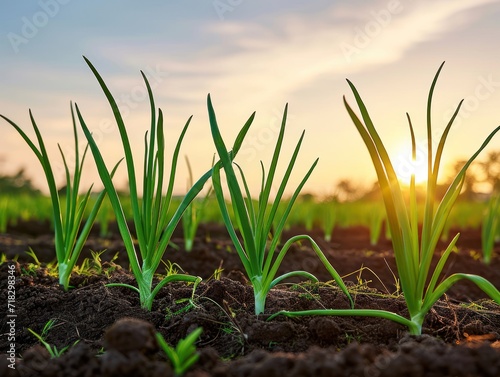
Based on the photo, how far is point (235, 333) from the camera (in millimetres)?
1831

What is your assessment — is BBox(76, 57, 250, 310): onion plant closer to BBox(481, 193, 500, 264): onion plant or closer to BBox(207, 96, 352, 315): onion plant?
→ BBox(207, 96, 352, 315): onion plant

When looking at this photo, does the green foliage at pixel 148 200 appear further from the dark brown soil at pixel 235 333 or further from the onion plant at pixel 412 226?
the onion plant at pixel 412 226

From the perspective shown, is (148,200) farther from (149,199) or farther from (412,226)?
(412,226)

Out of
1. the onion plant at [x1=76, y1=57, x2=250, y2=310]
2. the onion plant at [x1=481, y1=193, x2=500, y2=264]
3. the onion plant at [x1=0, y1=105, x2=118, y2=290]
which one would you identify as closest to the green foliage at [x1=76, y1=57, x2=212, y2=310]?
the onion plant at [x1=76, y1=57, x2=250, y2=310]

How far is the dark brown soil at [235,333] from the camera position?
4.42 feet

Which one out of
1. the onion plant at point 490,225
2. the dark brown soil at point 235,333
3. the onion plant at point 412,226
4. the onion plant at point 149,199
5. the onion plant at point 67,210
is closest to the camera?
the dark brown soil at point 235,333

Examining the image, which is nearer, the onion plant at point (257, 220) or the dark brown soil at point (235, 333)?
the dark brown soil at point (235, 333)

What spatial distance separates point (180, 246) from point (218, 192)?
8.82ft

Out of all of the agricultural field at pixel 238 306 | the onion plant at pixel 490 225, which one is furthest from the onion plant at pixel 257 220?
the onion plant at pixel 490 225

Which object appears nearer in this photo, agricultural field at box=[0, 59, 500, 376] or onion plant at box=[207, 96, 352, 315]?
agricultural field at box=[0, 59, 500, 376]

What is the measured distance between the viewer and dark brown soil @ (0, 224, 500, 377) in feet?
4.42

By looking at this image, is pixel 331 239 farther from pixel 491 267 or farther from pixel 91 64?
pixel 91 64

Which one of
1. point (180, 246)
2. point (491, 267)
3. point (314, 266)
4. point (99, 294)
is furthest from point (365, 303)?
point (491, 267)

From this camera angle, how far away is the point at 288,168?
2139 millimetres
